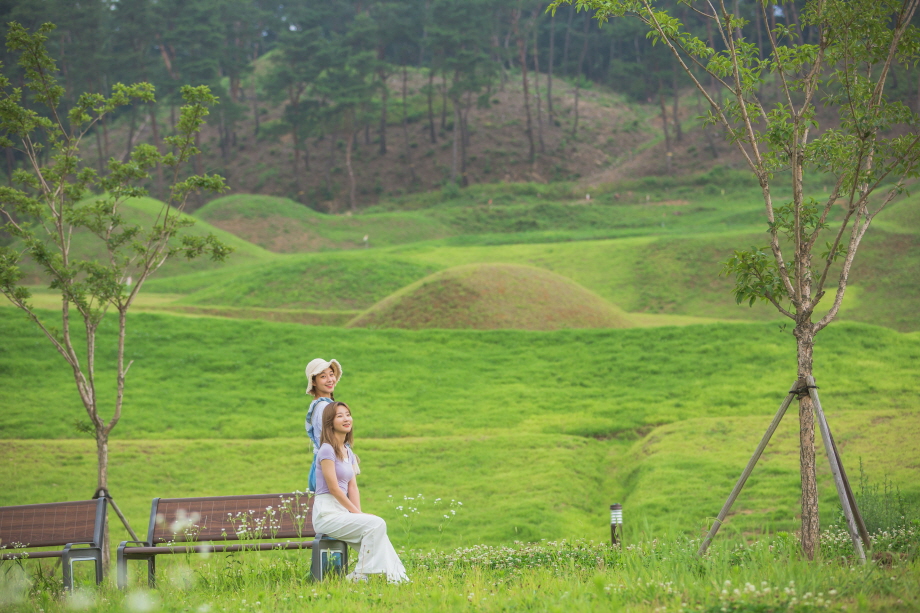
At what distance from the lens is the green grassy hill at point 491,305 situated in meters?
20.8

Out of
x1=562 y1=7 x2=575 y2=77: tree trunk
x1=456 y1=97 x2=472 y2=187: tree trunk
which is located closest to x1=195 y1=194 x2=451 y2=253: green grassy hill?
x1=456 y1=97 x2=472 y2=187: tree trunk

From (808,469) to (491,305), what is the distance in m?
15.7

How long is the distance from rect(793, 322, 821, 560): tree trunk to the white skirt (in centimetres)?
289

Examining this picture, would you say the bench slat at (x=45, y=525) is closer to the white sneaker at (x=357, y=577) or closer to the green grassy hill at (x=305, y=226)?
the white sneaker at (x=357, y=577)

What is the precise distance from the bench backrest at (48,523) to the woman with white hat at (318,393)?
7.74 ft

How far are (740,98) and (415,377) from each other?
40.3 feet

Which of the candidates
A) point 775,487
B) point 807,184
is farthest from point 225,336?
point 807,184

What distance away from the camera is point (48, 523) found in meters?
7.04

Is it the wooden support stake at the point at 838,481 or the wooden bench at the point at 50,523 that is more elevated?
the wooden support stake at the point at 838,481

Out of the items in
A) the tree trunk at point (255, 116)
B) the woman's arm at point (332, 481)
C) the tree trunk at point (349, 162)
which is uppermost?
the tree trunk at point (255, 116)

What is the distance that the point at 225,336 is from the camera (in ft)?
64.7

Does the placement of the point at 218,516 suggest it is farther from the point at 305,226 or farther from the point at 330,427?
the point at 305,226

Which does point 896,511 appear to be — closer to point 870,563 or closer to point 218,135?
point 870,563

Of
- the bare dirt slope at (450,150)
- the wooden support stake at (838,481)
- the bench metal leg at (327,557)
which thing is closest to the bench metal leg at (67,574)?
the bench metal leg at (327,557)
